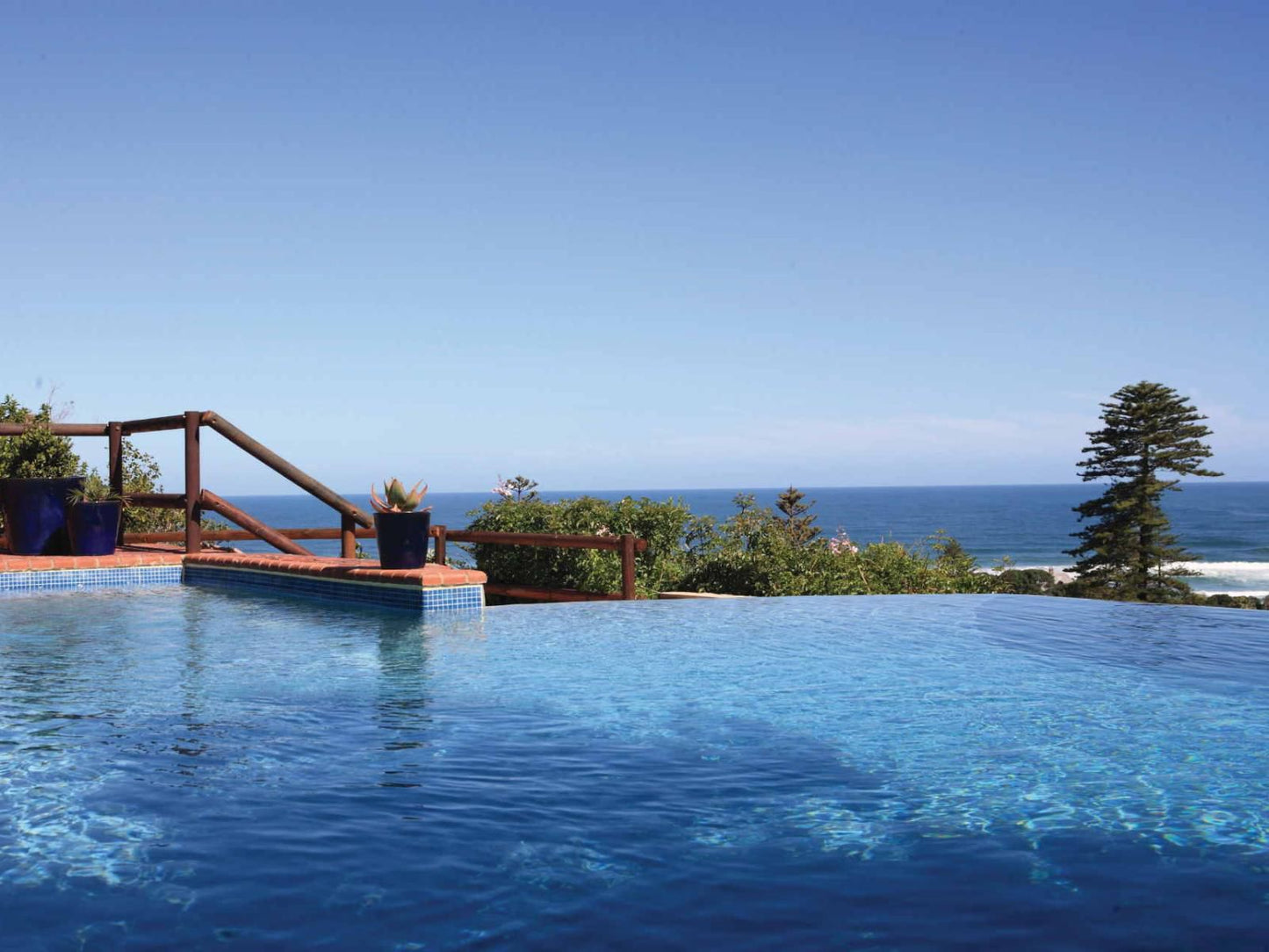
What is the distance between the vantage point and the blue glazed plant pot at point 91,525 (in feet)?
36.5

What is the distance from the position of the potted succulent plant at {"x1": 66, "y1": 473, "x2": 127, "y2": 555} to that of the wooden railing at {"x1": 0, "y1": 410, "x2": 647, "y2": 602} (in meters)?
0.52

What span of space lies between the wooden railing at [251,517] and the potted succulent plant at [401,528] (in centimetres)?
95

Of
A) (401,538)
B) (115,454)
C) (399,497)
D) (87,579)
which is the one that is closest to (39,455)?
(115,454)

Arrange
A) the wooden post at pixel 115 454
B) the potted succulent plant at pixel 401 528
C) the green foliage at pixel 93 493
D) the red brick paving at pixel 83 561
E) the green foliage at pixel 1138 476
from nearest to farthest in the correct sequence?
the potted succulent plant at pixel 401 528
the red brick paving at pixel 83 561
the green foliage at pixel 93 493
the wooden post at pixel 115 454
the green foliage at pixel 1138 476

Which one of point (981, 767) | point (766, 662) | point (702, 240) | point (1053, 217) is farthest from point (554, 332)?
point (981, 767)

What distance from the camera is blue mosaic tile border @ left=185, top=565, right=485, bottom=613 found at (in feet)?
28.6

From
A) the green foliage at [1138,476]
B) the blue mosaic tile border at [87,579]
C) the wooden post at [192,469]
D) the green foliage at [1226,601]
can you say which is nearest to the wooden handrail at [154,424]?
the wooden post at [192,469]

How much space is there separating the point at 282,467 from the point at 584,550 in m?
3.58

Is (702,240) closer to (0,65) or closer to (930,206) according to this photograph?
(930,206)

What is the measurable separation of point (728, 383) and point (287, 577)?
2070 inches

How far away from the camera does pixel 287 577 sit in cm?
1010

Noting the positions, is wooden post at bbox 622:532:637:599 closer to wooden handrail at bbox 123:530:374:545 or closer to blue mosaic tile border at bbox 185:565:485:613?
blue mosaic tile border at bbox 185:565:485:613

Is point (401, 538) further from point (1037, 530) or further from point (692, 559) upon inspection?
point (1037, 530)

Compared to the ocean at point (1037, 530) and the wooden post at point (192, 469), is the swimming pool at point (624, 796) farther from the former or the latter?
the ocean at point (1037, 530)
